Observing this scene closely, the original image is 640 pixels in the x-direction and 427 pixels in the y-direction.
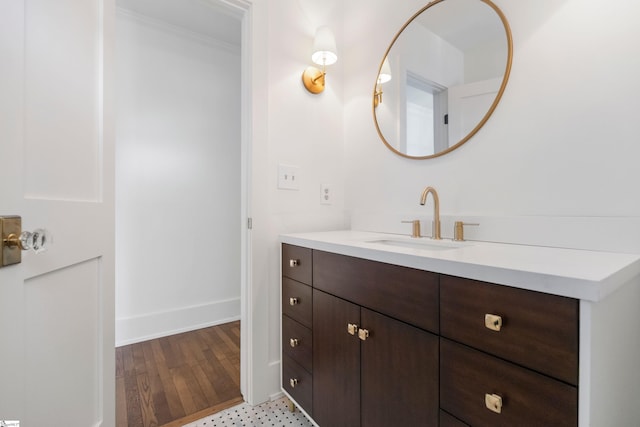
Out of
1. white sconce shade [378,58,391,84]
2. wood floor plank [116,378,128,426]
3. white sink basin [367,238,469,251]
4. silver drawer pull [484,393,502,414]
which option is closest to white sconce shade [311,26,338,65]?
white sconce shade [378,58,391,84]

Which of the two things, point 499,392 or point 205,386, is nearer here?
point 499,392

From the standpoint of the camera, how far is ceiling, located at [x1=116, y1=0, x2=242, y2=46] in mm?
2006

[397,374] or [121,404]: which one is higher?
[397,374]

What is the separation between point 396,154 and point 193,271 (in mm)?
1896

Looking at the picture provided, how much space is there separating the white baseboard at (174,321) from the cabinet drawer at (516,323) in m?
2.20

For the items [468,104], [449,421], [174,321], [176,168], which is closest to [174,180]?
[176,168]

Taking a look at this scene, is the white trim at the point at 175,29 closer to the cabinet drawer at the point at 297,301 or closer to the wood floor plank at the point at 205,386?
the cabinet drawer at the point at 297,301

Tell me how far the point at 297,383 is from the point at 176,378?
2.79ft

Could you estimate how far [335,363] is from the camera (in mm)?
1094

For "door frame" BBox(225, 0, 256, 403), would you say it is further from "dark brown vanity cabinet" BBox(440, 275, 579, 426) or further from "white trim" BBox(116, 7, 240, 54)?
"white trim" BBox(116, 7, 240, 54)

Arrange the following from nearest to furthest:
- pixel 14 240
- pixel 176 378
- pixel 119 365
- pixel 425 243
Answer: pixel 14 240
pixel 425 243
pixel 176 378
pixel 119 365

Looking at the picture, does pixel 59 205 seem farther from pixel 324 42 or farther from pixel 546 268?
pixel 324 42

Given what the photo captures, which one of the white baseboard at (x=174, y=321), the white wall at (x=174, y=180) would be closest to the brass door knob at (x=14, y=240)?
the white wall at (x=174, y=180)

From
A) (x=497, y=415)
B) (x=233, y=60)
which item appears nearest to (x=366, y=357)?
(x=497, y=415)
